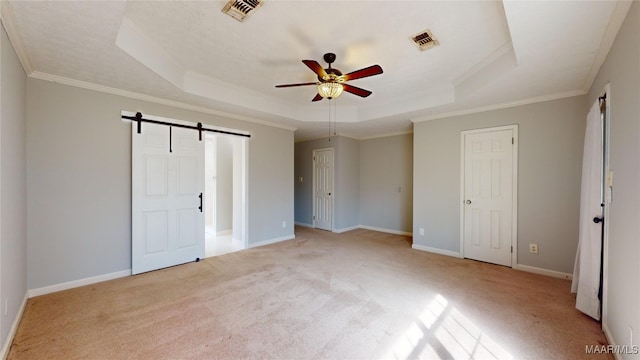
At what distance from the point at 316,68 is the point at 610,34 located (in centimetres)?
239

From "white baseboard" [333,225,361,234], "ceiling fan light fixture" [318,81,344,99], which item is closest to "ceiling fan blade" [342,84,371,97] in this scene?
"ceiling fan light fixture" [318,81,344,99]

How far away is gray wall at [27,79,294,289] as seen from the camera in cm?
290

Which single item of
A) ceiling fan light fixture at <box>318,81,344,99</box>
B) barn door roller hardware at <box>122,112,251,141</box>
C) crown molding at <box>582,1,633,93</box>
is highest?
crown molding at <box>582,1,633,93</box>

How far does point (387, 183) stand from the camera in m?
6.55

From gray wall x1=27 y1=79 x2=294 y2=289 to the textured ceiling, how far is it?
284mm

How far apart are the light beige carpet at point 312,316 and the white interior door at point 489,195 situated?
415 mm

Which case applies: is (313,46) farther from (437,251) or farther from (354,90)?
(437,251)

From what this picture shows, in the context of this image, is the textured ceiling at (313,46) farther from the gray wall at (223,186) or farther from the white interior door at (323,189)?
the white interior door at (323,189)

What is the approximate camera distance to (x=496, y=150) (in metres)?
4.09

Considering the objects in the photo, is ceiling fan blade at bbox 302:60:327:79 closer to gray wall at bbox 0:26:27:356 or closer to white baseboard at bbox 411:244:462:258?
gray wall at bbox 0:26:27:356

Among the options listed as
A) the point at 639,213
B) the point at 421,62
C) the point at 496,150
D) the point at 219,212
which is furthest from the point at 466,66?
the point at 219,212

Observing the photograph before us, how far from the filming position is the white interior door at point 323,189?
261 inches

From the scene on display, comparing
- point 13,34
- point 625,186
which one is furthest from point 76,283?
point 625,186

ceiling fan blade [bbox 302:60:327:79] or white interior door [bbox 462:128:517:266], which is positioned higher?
ceiling fan blade [bbox 302:60:327:79]
